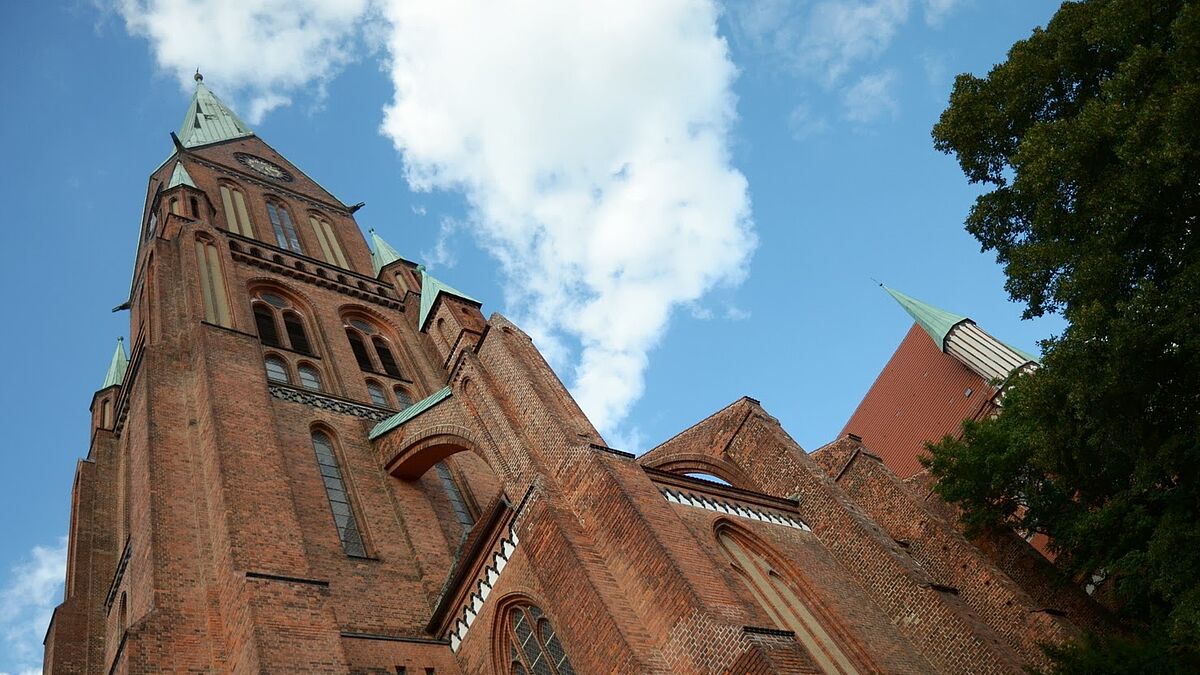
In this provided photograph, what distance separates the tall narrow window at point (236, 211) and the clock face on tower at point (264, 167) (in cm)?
307

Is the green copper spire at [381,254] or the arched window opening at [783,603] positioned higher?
the green copper spire at [381,254]

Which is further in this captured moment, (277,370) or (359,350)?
(359,350)

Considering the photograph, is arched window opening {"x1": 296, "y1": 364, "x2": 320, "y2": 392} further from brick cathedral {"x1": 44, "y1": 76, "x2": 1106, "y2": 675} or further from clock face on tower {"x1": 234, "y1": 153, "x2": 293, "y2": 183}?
clock face on tower {"x1": 234, "y1": 153, "x2": 293, "y2": 183}

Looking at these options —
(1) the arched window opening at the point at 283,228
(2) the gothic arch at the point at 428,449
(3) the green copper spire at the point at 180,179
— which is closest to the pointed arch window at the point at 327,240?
(1) the arched window opening at the point at 283,228

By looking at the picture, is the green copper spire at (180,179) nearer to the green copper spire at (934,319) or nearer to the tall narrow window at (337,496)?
the tall narrow window at (337,496)

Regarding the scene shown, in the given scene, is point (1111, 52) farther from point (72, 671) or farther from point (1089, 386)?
point (72, 671)

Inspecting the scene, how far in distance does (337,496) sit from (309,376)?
4808 mm

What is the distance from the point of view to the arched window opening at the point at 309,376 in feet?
65.0

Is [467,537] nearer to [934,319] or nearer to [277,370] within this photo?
[277,370]

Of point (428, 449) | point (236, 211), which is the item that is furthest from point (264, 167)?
point (428, 449)

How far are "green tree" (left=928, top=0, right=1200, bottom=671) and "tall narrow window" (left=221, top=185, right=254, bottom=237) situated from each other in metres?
20.2

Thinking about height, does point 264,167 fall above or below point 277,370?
above

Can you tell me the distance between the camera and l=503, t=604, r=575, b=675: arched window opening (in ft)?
40.1

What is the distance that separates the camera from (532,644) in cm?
1264
